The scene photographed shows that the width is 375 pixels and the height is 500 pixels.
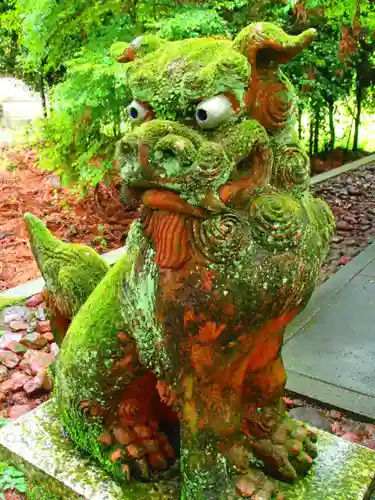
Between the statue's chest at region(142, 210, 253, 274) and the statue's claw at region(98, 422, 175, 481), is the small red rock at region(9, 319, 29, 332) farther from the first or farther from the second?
the statue's chest at region(142, 210, 253, 274)

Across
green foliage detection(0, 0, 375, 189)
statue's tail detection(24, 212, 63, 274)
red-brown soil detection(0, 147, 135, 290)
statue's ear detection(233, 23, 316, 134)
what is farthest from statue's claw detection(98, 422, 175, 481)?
red-brown soil detection(0, 147, 135, 290)

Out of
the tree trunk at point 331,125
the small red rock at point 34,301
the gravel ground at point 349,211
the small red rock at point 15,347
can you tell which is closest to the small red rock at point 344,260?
the gravel ground at point 349,211

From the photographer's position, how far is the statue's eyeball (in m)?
1.28

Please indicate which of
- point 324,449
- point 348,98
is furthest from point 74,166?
point 348,98

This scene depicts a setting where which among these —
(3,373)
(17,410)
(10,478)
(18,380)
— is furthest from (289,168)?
(3,373)

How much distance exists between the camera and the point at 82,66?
14.9 feet

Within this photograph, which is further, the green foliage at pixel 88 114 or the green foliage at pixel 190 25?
the green foliage at pixel 88 114

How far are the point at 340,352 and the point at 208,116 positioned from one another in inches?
98.2

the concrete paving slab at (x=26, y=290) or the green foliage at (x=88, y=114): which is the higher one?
the green foliage at (x=88, y=114)

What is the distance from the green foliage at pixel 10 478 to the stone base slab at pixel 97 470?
4cm

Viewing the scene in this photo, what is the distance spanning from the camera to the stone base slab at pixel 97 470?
5.50 ft

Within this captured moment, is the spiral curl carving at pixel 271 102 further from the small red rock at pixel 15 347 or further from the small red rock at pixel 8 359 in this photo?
the small red rock at pixel 15 347

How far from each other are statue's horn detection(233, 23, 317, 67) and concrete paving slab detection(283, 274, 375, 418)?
6.70 feet

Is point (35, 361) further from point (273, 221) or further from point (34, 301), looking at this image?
point (273, 221)
